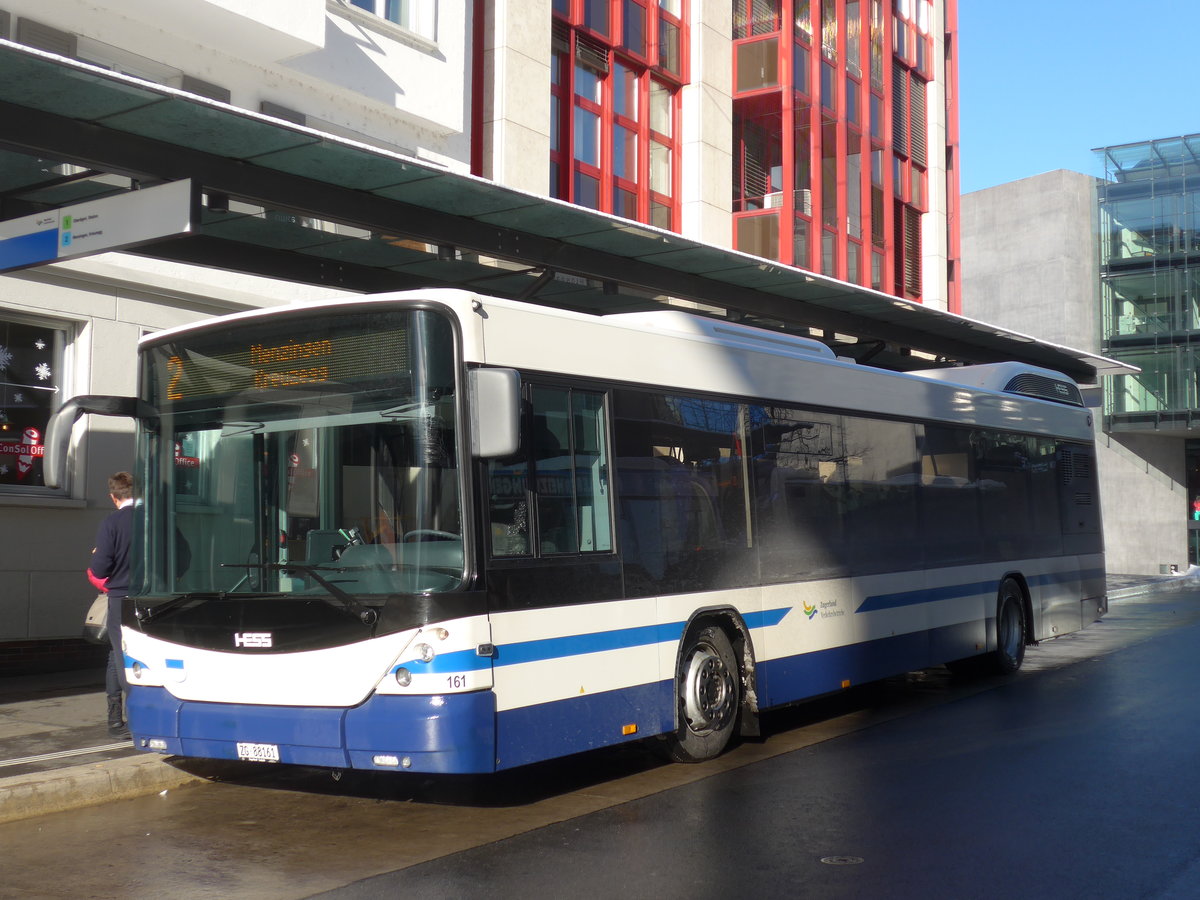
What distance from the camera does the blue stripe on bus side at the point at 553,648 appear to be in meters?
6.95

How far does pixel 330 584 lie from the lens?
23.5 feet

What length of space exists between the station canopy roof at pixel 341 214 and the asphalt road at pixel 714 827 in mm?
3899

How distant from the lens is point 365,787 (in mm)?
8578

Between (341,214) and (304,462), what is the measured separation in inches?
136

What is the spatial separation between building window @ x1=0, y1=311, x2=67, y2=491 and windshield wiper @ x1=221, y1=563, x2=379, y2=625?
759cm

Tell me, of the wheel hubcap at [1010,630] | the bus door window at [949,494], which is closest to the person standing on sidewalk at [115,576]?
the bus door window at [949,494]

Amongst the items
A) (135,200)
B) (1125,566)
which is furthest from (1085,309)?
(135,200)

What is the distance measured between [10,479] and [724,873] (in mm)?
10434

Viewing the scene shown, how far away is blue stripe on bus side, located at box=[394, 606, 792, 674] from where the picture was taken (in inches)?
273

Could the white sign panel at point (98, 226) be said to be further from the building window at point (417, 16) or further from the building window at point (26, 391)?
the building window at point (417, 16)

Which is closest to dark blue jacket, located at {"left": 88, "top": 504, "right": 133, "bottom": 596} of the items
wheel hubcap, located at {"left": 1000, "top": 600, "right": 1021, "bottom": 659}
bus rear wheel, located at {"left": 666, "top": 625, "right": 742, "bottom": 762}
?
bus rear wheel, located at {"left": 666, "top": 625, "right": 742, "bottom": 762}

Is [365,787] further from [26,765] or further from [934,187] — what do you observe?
[934,187]

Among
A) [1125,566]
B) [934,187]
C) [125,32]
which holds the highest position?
[934,187]

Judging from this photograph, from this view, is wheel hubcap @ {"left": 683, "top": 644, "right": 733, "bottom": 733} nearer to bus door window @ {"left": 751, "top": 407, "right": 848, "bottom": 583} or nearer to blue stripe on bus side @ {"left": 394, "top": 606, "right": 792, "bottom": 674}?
blue stripe on bus side @ {"left": 394, "top": 606, "right": 792, "bottom": 674}
